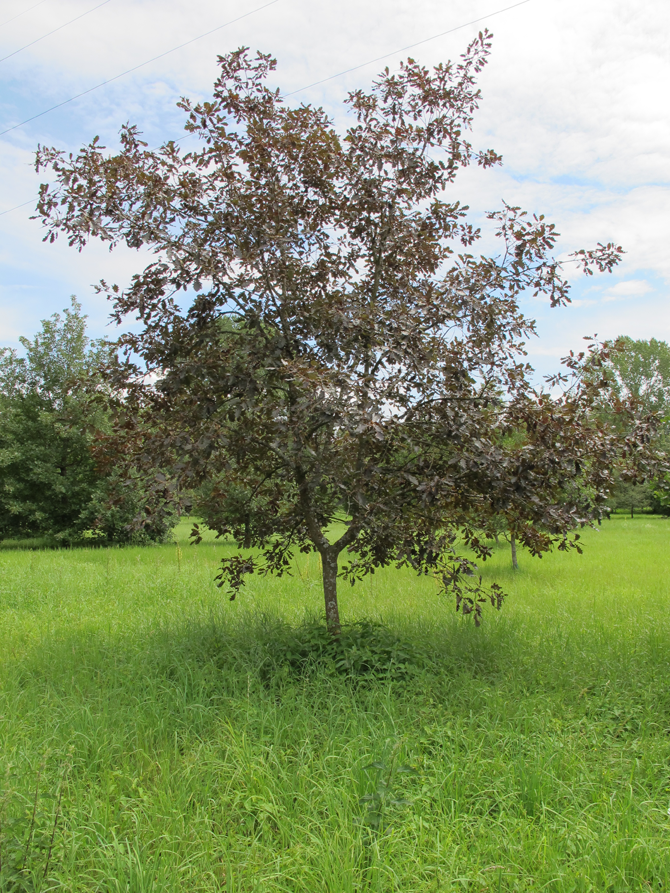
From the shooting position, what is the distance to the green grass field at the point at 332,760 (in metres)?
2.69

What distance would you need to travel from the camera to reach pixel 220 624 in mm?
6418

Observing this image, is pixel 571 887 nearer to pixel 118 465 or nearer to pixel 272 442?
pixel 272 442

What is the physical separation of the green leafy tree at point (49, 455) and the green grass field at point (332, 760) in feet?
40.8

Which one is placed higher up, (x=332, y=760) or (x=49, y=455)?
(x=49, y=455)

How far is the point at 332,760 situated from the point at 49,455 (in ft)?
57.5

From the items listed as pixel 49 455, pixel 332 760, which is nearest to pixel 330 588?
pixel 332 760

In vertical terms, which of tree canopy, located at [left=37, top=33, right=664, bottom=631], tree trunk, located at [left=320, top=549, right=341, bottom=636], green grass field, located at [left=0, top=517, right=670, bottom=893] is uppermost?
tree canopy, located at [left=37, top=33, right=664, bottom=631]

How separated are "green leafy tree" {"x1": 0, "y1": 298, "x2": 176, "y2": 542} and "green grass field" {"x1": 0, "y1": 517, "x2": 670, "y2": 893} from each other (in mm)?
12440

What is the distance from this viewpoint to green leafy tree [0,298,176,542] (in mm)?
17922

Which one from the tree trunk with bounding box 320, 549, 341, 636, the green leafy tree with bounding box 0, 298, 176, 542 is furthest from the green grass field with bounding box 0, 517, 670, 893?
the green leafy tree with bounding box 0, 298, 176, 542

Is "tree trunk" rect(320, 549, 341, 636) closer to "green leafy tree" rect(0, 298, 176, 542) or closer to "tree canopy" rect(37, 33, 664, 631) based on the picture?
"tree canopy" rect(37, 33, 664, 631)

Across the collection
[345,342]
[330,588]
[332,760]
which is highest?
[345,342]

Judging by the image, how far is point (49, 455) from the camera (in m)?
18.5

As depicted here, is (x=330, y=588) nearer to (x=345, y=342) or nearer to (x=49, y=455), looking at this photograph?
(x=345, y=342)
